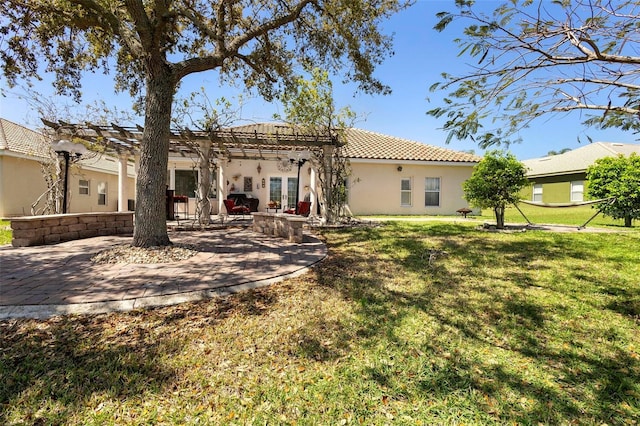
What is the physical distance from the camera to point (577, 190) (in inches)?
700

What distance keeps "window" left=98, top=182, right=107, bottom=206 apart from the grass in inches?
687

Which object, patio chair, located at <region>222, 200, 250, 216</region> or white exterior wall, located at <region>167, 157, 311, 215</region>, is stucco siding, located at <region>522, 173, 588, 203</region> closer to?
white exterior wall, located at <region>167, 157, 311, 215</region>

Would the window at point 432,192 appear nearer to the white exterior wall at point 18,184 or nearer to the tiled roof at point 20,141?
the tiled roof at point 20,141

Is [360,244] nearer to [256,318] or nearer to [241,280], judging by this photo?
[241,280]

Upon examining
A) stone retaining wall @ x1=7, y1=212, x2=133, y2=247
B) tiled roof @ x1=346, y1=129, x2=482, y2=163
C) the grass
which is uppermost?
tiled roof @ x1=346, y1=129, x2=482, y2=163

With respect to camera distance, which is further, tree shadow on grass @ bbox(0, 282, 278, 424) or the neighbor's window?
the neighbor's window

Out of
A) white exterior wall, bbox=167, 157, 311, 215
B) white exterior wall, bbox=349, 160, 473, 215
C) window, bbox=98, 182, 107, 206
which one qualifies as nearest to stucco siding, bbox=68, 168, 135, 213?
window, bbox=98, 182, 107, 206

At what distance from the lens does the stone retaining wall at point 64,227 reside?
6453 mm

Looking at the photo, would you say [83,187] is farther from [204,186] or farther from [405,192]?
[405,192]

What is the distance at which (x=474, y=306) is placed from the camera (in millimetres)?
3848

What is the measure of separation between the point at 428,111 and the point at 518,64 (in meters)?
1.11

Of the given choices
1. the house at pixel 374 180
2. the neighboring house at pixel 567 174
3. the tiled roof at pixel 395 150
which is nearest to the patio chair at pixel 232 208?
the house at pixel 374 180

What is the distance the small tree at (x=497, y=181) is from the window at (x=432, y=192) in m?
6.70

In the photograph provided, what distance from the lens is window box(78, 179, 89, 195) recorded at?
16.0m
